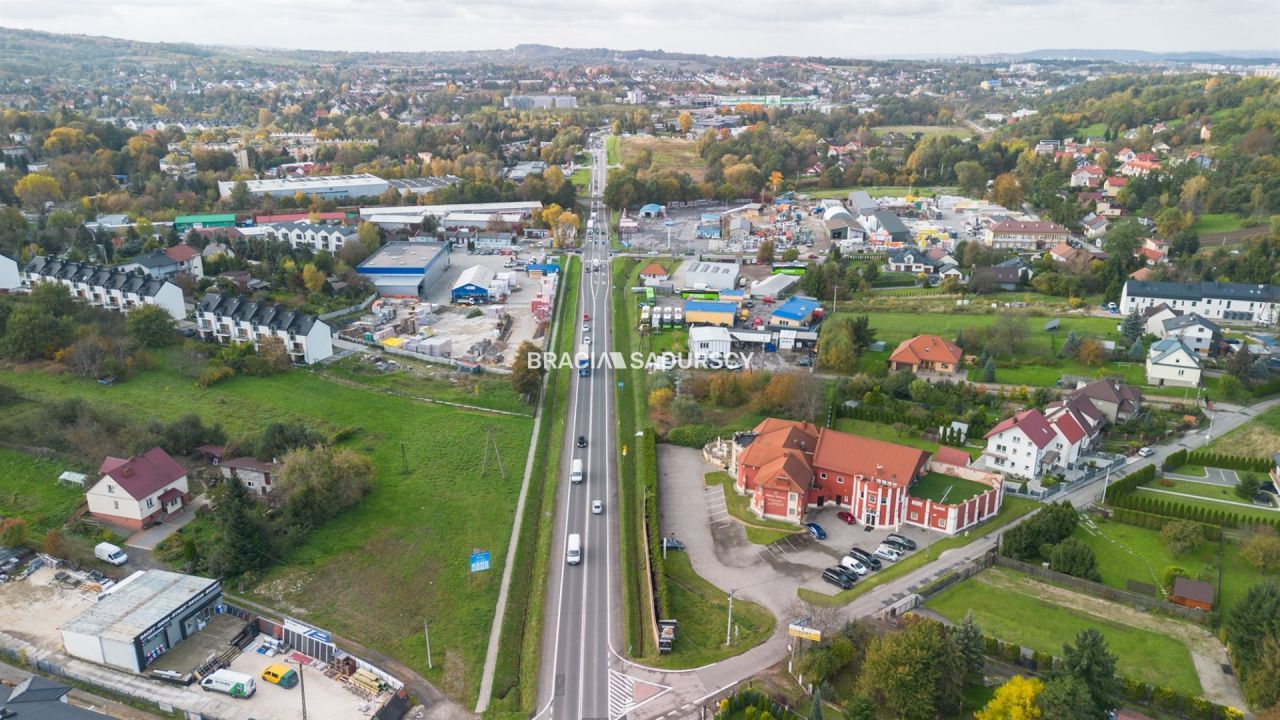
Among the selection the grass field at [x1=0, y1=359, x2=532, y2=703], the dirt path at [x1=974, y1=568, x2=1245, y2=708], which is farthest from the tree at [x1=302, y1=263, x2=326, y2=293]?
the dirt path at [x1=974, y1=568, x2=1245, y2=708]

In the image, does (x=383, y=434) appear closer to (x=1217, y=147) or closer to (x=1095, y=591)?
(x=1095, y=591)

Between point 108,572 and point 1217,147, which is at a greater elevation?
point 1217,147

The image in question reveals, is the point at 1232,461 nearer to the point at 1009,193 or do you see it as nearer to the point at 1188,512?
the point at 1188,512

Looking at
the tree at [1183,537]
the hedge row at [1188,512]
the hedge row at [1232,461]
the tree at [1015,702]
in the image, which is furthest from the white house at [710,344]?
the tree at [1015,702]

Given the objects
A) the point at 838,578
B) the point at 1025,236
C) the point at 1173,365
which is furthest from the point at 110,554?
the point at 1025,236

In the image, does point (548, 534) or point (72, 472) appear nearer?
point (548, 534)

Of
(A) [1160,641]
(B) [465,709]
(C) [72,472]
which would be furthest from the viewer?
(C) [72,472]

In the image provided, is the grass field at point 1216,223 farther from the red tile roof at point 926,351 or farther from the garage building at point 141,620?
the garage building at point 141,620

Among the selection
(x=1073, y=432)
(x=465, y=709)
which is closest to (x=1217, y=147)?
Result: (x=1073, y=432)

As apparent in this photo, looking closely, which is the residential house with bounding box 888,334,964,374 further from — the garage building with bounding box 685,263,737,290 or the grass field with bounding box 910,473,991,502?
the garage building with bounding box 685,263,737,290
